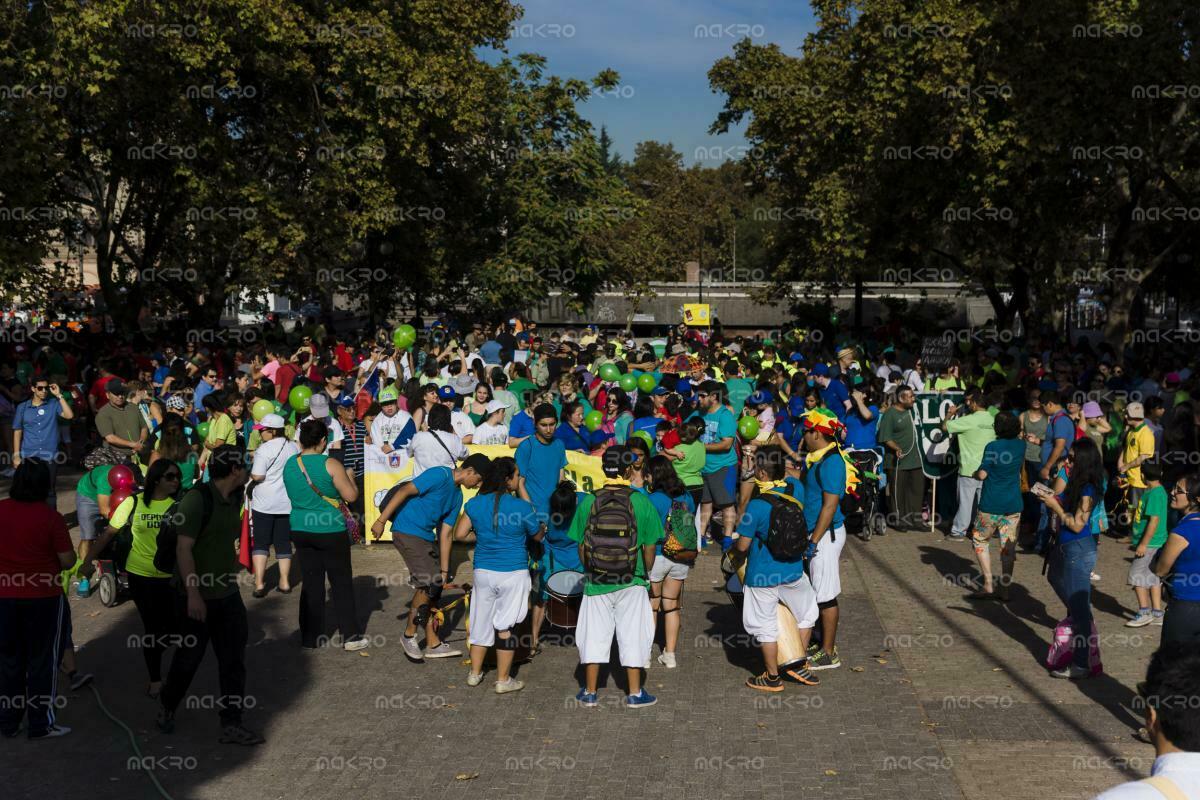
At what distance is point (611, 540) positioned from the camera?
782 centimetres

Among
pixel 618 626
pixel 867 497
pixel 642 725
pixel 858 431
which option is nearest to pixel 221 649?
pixel 618 626

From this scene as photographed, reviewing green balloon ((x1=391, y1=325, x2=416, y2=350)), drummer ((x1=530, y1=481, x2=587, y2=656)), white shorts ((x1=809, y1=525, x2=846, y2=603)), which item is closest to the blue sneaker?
drummer ((x1=530, y1=481, x2=587, y2=656))

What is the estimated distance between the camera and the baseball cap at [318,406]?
38.9 ft

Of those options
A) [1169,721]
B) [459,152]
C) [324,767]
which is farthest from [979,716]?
[459,152]

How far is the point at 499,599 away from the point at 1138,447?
7.15 meters

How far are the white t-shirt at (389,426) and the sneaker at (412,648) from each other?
3777 mm

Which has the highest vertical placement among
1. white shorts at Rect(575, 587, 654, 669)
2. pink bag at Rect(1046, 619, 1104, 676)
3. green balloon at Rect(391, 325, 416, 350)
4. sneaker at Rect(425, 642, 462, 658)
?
green balloon at Rect(391, 325, 416, 350)

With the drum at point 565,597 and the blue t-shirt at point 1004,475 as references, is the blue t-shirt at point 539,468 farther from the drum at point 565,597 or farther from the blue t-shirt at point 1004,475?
the blue t-shirt at point 1004,475

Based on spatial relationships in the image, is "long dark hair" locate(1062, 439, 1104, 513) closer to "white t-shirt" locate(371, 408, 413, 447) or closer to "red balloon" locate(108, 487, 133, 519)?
"white t-shirt" locate(371, 408, 413, 447)

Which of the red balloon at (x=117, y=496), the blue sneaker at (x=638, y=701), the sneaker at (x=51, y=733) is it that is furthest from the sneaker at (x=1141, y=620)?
the red balloon at (x=117, y=496)

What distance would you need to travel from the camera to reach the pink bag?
852cm

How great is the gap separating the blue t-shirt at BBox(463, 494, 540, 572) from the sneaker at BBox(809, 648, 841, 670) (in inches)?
92.1

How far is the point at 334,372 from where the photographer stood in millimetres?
13914

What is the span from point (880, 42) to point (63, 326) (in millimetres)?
19151
